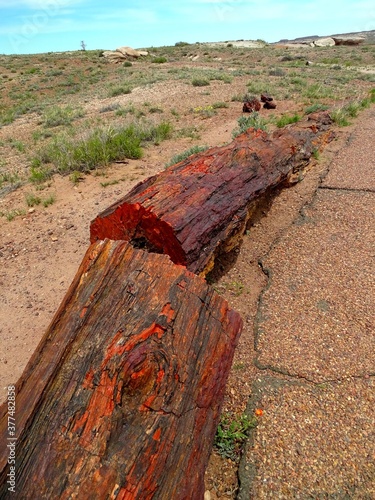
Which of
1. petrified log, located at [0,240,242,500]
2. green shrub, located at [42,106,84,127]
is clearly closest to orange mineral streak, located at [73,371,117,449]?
petrified log, located at [0,240,242,500]

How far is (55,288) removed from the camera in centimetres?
469

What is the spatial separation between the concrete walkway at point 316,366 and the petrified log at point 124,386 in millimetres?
576

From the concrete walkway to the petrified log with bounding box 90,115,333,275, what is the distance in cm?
84

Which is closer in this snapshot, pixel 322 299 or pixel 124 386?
pixel 124 386

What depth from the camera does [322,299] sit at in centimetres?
388

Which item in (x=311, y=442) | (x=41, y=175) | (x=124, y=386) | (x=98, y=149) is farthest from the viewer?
(x=98, y=149)

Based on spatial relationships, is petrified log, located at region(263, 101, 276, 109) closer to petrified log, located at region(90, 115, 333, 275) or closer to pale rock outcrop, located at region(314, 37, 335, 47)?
petrified log, located at region(90, 115, 333, 275)

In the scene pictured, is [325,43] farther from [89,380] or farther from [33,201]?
[89,380]

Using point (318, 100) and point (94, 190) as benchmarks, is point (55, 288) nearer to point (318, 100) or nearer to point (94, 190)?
point (94, 190)

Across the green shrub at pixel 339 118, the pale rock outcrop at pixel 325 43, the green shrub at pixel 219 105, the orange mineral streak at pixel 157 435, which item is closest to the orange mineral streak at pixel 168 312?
the orange mineral streak at pixel 157 435

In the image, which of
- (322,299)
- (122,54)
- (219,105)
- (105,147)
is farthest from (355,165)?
(122,54)

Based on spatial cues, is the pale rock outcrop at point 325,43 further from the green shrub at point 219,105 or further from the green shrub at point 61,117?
the green shrub at point 61,117

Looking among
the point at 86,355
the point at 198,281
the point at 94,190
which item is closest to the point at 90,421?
the point at 86,355

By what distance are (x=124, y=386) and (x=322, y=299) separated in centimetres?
256
